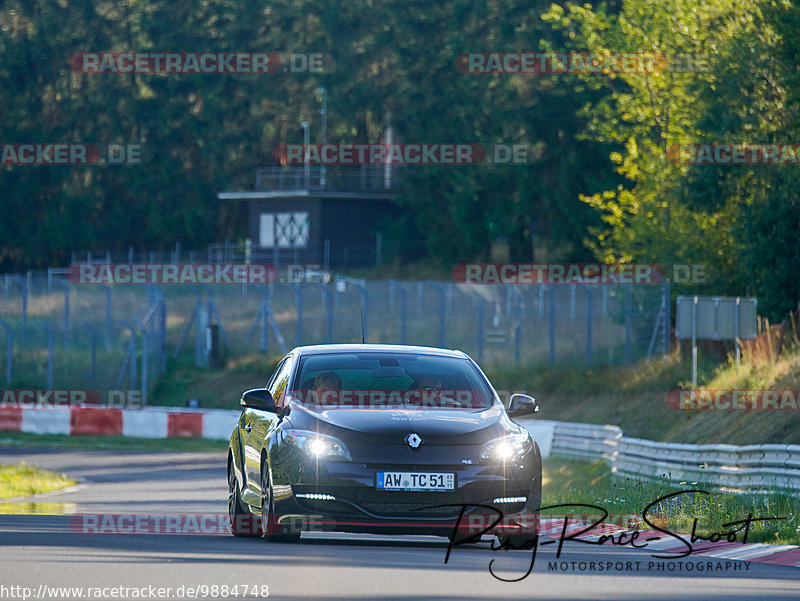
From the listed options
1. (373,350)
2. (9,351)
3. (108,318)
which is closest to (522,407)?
(373,350)

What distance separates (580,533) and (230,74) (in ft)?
246

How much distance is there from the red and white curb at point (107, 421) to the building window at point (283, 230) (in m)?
39.5

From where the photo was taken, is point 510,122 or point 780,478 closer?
point 780,478

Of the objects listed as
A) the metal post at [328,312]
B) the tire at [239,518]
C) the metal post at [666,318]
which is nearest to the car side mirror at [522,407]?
the tire at [239,518]

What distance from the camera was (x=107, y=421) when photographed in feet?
118

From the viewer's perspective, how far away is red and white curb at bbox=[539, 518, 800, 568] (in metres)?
12.0

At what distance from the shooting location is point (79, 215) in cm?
8600

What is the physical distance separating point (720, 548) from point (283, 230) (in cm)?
6443

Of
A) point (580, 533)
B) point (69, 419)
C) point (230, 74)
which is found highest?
point (230, 74)

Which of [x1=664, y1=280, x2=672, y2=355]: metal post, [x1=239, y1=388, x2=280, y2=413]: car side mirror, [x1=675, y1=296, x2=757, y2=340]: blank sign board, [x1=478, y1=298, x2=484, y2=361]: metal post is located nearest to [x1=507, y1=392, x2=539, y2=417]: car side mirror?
[x1=239, y1=388, x2=280, y2=413]: car side mirror

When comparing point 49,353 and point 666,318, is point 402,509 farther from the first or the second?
point 49,353

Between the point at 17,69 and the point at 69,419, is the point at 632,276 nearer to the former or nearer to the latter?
the point at 69,419

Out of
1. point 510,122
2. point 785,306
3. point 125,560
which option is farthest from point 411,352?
point 510,122

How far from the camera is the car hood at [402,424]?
11.2 metres
